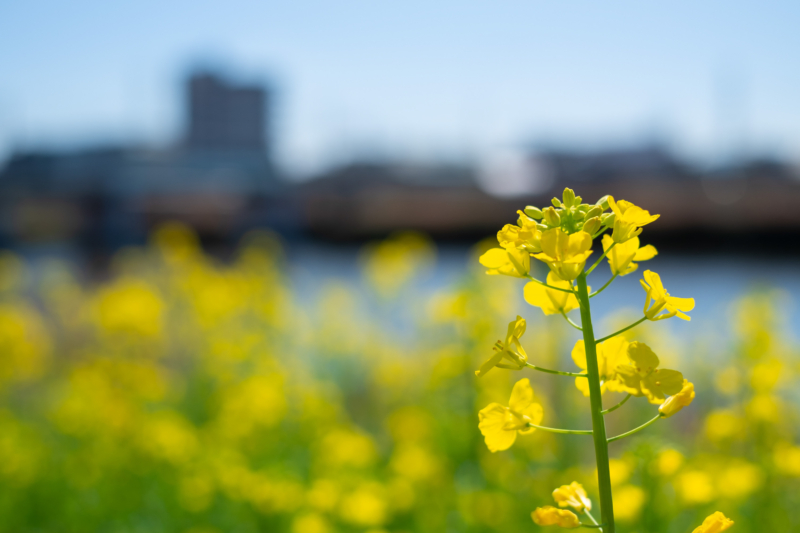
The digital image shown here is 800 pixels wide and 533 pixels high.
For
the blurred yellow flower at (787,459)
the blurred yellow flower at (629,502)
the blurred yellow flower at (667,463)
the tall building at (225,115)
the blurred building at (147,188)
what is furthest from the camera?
the tall building at (225,115)

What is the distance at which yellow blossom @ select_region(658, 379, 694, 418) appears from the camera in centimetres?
45

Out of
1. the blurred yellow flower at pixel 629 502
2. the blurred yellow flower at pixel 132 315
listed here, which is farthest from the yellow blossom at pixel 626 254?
the blurred yellow flower at pixel 132 315

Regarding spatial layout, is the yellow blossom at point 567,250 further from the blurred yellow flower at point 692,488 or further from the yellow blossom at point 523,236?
the blurred yellow flower at point 692,488

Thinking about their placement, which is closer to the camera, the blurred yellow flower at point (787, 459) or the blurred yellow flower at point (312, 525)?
the blurred yellow flower at point (787, 459)

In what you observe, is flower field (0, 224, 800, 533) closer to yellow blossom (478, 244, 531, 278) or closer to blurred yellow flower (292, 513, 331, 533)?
blurred yellow flower (292, 513, 331, 533)

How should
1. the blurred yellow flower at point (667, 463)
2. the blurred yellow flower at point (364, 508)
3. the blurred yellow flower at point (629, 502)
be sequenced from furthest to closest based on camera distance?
1. the blurred yellow flower at point (364, 508)
2. the blurred yellow flower at point (629, 502)
3. the blurred yellow flower at point (667, 463)

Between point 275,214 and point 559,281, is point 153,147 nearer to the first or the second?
point 275,214

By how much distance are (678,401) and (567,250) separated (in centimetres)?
16

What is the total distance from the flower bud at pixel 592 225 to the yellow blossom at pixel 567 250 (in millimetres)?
16

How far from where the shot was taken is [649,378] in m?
0.43

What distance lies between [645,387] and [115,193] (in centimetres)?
859

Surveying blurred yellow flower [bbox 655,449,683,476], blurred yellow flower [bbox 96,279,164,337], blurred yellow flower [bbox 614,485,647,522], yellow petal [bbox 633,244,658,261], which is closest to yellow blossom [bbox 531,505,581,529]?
yellow petal [bbox 633,244,658,261]

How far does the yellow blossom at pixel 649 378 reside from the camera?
43 centimetres

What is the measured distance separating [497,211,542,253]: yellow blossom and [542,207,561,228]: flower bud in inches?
0.7
